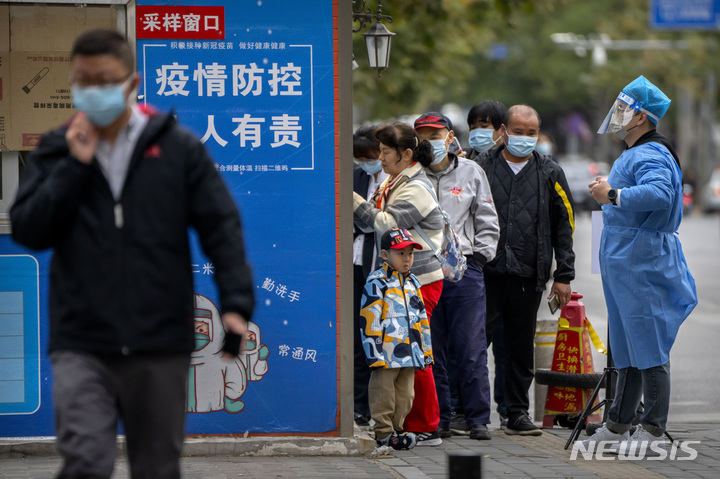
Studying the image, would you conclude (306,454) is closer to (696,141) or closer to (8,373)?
(8,373)

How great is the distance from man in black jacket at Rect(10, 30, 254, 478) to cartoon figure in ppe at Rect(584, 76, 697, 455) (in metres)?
3.13

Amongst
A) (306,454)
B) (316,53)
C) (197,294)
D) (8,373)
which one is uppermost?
(316,53)

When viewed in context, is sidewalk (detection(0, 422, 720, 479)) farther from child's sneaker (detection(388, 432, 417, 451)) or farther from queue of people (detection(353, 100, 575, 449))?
queue of people (detection(353, 100, 575, 449))

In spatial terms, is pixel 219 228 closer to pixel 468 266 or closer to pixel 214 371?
pixel 214 371

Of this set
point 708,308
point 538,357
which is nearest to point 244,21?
point 538,357

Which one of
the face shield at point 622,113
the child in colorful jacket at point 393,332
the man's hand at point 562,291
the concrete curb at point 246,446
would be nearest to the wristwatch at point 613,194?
the face shield at point 622,113

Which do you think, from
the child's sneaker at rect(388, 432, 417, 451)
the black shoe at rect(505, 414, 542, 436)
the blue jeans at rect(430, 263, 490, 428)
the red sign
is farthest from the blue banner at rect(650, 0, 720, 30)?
the red sign

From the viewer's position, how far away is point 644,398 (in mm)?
6457

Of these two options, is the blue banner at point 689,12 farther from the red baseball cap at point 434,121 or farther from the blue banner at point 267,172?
the blue banner at point 267,172

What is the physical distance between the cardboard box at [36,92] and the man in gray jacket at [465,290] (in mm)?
2401

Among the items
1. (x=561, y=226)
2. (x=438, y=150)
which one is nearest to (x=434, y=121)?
(x=438, y=150)

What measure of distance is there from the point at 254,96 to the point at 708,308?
11145 millimetres

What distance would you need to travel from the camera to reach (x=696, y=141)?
54531 mm

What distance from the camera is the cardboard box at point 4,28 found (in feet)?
20.2
